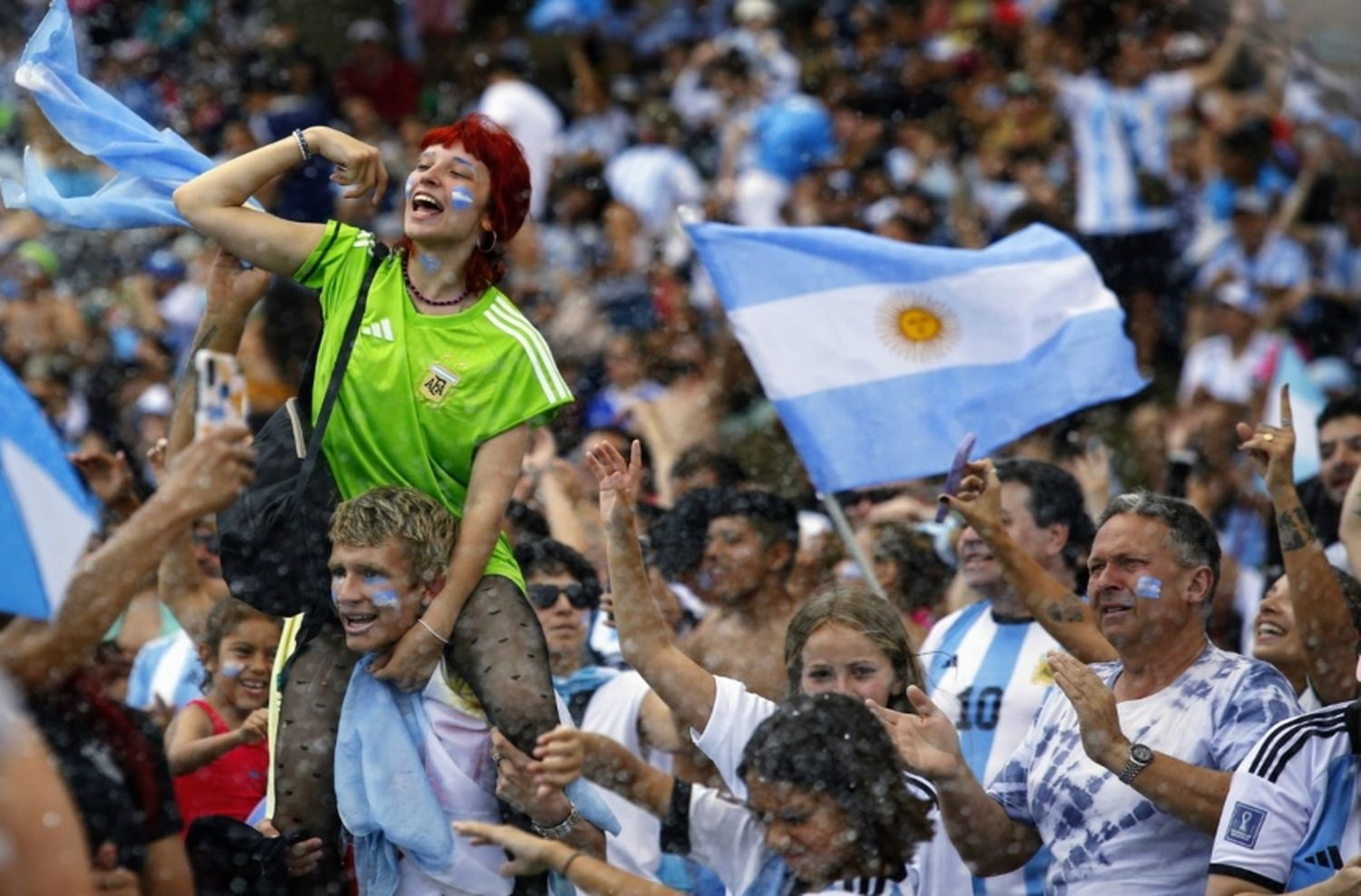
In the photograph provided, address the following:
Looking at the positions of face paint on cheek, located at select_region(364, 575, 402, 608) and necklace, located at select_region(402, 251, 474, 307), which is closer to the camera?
face paint on cheek, located at select_region(364, 575, 402, 608)

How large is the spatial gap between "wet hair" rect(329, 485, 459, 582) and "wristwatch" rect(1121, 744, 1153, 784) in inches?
65.2

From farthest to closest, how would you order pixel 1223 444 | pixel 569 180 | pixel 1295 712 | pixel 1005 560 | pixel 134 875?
pixel 569 180 < pixel 1223 444 < pixel 1005 560 < pixel 1295 712 < pixel 134 875

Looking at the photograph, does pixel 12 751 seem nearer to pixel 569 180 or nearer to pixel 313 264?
pixel 313 264

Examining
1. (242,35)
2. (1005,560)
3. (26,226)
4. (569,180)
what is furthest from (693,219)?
(242,35)

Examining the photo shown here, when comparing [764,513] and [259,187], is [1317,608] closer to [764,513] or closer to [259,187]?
[764,513]

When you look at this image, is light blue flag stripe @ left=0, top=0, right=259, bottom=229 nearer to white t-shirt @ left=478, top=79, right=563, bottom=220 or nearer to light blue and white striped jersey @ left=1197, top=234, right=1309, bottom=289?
light blue and white striped jersey @ left=1197, top=234, right=1309, bottom=289

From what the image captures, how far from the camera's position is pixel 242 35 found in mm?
18516

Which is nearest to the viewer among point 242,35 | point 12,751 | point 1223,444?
point 12,751

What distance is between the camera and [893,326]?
7.84m

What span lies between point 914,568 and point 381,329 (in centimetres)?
320

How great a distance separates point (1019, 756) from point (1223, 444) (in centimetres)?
454

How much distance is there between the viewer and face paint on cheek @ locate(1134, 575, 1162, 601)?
5406 millimetres

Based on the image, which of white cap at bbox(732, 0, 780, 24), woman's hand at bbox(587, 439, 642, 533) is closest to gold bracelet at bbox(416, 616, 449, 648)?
woman's hand at bbox(587, 439, 642, 533)

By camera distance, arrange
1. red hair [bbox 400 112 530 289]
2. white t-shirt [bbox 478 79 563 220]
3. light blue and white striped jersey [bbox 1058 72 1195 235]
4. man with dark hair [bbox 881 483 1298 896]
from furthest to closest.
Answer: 1. white t-shirt [bbox 478 79 563 220]
2. light blue and white striped jersey [bbox 1058 72 1195 235]
3. red hair [bbox 400 112 530 289]
4. man with dark hair [bbox 881 483 1298 896]
